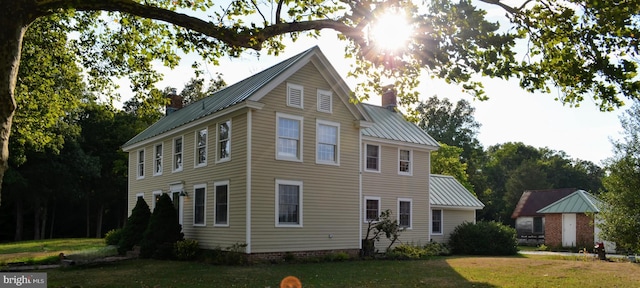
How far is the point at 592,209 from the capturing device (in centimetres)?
3269

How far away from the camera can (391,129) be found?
26.5m

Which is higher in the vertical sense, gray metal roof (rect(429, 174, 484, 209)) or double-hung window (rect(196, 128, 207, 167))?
double-hung window (rect(196, 128, 207, 167))

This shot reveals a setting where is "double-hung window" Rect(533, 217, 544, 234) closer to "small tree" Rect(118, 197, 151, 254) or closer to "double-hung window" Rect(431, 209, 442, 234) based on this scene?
"double-hung window" Rect(431, 209, 442, 234)

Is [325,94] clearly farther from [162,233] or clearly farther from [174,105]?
[174,105]

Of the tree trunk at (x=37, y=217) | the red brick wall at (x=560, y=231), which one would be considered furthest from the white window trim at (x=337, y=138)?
the tree trunk at (x=37, y=217)

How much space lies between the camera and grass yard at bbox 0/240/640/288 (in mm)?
13719

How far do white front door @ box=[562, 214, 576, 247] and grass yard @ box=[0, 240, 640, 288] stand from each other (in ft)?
48.9

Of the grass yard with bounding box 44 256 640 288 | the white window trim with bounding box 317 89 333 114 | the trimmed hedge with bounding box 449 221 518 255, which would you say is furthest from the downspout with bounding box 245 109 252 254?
the trimmed hedge with bounding box 449 221 518 255

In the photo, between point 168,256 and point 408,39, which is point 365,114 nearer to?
point 168,256

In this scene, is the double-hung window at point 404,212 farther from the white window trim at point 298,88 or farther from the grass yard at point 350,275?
the white window trim at point 298,88

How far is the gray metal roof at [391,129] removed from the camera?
25109 millimetres

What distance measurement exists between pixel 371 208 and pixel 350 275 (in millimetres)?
8982

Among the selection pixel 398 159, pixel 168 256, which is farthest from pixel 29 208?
pixel 398 159

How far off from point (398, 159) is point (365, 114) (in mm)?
4294
